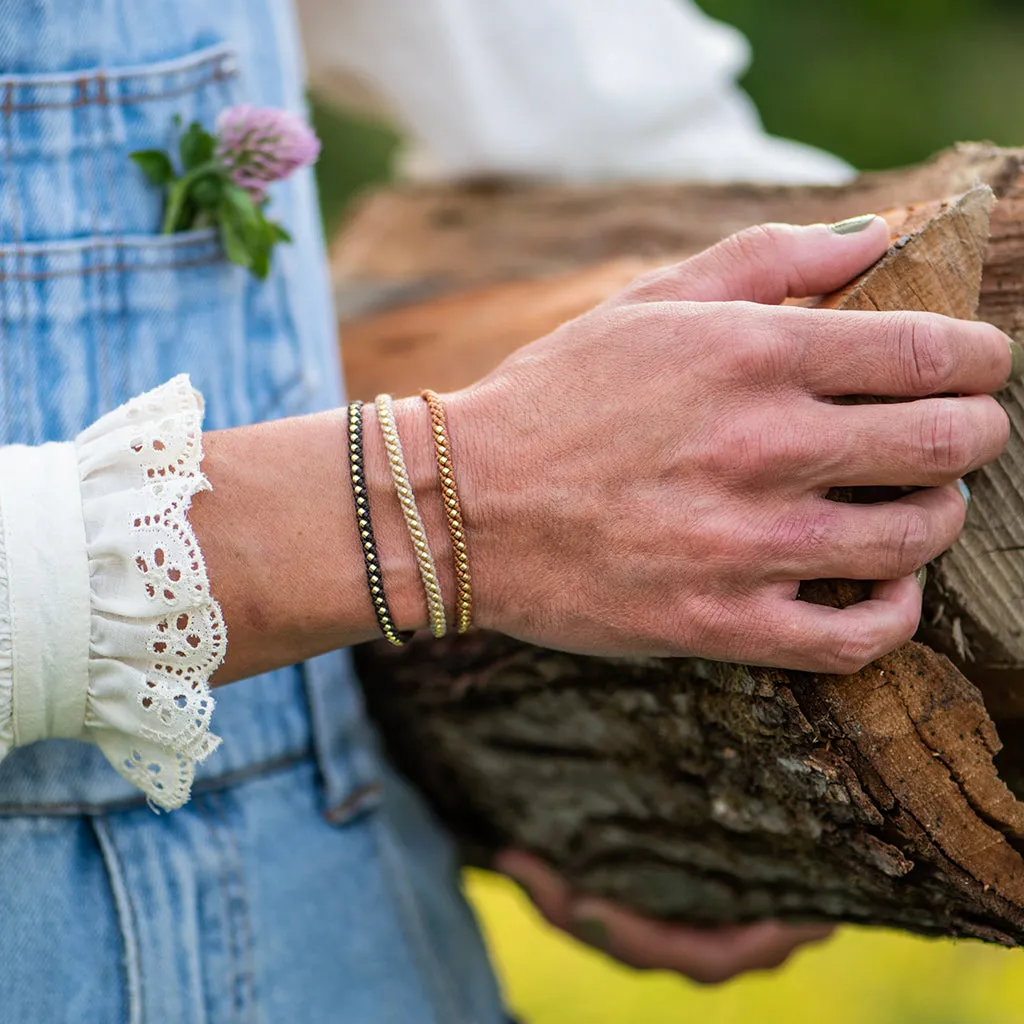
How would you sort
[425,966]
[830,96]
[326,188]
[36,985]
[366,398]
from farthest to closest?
[326,188]
[830,96]
[366,398]
[425,966]
[36,985]

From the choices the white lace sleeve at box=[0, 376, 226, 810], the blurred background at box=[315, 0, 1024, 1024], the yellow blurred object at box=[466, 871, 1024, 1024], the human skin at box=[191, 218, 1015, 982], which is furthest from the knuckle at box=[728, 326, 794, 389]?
the blurred background at box=[315, 0, 1024, 1024]

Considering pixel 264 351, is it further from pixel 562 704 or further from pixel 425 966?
pixel 425 966

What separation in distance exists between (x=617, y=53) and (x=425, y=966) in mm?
1366

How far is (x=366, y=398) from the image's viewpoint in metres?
1.42

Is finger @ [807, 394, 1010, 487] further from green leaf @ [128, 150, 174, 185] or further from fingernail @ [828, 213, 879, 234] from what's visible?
green leaf @ [128, 150, 174, 185]

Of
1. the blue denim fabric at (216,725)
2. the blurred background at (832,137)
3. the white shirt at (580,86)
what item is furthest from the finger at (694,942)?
the blurred background at (832,137)

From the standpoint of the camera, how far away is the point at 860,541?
0.84 metres

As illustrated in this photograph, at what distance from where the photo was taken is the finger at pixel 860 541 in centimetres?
84

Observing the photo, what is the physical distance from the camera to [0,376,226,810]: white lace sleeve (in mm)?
839

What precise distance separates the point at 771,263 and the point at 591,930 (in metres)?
0.93

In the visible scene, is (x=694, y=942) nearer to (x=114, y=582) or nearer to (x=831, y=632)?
(x=831, y=632)

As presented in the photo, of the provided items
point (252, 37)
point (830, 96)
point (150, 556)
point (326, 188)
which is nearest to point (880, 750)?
point (150, 556)

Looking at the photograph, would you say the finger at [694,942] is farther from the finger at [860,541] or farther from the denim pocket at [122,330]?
the denim pocket at [122,330]

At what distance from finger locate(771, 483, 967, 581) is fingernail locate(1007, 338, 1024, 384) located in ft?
0.49
